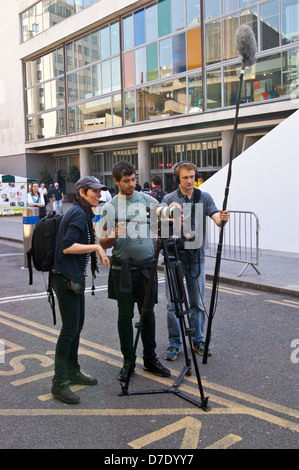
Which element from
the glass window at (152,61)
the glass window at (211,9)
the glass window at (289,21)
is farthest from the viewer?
the glass window at (152,61)

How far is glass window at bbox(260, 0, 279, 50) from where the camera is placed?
1875 centimetres

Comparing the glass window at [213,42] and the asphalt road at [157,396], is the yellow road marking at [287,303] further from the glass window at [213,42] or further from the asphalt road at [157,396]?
the glass window at [213,42]

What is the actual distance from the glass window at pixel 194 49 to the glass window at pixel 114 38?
588 centimetres

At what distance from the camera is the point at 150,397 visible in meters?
3.78

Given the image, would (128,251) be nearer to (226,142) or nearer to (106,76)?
(226,142)

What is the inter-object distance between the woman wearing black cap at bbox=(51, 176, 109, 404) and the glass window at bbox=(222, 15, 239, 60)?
18.5m

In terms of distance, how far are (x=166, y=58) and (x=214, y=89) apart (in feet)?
13.1

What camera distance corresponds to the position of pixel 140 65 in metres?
25.4

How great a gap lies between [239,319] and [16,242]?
1055 cm

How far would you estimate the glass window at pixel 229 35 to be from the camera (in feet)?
66.4

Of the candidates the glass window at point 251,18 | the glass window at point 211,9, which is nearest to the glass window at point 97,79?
the glass window at point 211,9

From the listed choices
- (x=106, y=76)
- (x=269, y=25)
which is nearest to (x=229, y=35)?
(x=269, y=25)
